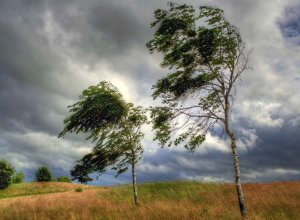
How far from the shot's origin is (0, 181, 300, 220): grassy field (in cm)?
1276

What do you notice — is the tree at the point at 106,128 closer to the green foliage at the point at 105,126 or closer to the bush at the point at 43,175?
the green foliage at the point at 105,126

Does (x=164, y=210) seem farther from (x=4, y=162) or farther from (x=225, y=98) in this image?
(x=4, y=162)

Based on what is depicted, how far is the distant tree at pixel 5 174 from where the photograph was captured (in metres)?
44.9

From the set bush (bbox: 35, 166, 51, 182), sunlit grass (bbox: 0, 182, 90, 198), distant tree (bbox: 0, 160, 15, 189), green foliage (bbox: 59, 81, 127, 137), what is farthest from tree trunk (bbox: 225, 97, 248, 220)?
bush (bbox: 35, 166, 51, 182)

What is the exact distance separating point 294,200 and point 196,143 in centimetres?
593

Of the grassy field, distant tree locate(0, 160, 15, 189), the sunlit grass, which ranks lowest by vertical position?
the grassy field

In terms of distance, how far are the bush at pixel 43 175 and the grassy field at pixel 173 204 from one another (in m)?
27.0

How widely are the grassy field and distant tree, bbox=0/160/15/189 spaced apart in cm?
2331

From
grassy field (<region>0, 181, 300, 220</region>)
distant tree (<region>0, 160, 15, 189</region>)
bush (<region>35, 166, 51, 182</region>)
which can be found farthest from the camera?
bush (<region>35, 166, 51, 182</region>)

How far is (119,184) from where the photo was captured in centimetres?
3275

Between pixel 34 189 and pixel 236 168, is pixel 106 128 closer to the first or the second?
pixel 236 168

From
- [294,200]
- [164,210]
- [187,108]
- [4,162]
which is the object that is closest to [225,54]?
[187,108]

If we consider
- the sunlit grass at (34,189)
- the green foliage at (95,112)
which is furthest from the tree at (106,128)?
the sunlit grass at (34,189)

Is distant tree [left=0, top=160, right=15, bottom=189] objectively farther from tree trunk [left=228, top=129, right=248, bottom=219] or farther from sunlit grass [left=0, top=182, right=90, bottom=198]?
tree trunk [left=228, top=129, right=248, bottom=219]
